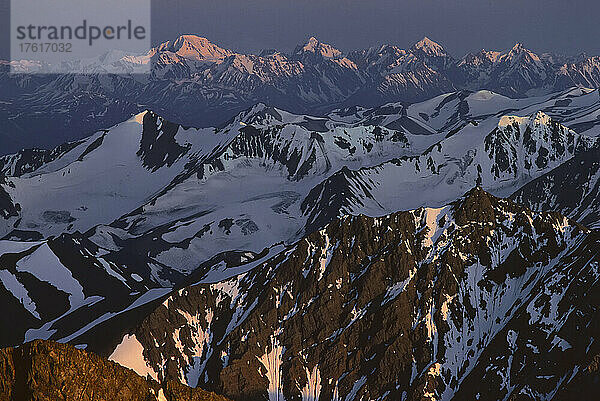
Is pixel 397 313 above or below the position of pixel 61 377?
below

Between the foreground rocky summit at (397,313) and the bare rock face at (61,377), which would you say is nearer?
the bare rock face at (61,377)

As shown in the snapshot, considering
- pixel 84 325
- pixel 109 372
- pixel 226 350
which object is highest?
pixel 109 372

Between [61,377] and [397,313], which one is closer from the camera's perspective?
[61,377]

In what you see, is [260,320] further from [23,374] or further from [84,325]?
[23,374]

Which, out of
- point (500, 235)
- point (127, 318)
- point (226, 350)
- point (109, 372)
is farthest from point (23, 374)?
point (500, 235)

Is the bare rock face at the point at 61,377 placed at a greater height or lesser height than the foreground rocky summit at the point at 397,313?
greater
